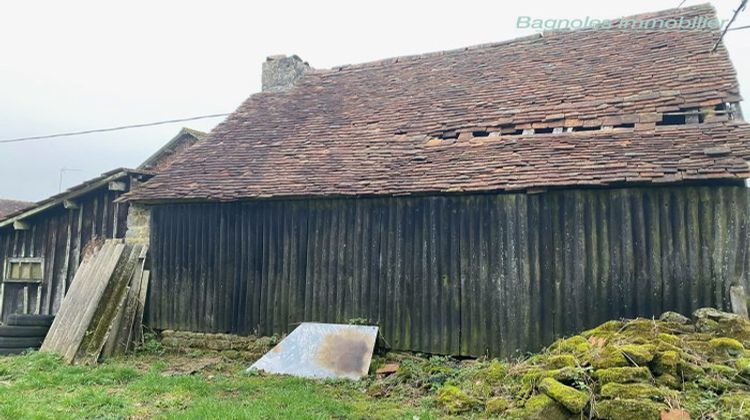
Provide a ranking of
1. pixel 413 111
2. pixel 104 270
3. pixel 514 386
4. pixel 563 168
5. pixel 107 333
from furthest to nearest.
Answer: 1. pixel 413 111
2. pixel 104 270
3. pixel 107 333
4. pixel 563 168
5. pixel 514 386

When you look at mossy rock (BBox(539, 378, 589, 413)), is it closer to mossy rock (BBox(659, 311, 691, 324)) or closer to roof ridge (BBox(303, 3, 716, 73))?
mossy rock (BBox(659, 311, 691, 324))

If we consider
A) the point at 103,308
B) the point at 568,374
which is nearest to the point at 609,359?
the point at 568,374

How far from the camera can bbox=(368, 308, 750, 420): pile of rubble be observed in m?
4.45

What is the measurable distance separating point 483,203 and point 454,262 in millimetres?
1046

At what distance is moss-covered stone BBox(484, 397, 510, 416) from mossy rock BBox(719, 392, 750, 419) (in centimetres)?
191

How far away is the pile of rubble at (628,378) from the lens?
445 cm

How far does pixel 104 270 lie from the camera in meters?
9.45

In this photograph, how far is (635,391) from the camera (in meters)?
4.50

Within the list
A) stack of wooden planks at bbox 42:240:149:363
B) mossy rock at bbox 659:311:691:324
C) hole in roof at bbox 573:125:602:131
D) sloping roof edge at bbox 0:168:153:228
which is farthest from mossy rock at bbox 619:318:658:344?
sloping roof edge at bbox 0:168:153:228

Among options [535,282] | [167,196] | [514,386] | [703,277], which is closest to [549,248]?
[535,282]

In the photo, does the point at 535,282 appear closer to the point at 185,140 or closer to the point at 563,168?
the point at 563,168

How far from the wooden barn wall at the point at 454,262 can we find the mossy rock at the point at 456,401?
1.91 meters

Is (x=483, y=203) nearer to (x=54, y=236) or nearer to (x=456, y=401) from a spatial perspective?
(x=456, y=401)

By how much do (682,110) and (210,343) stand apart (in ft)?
30.2
